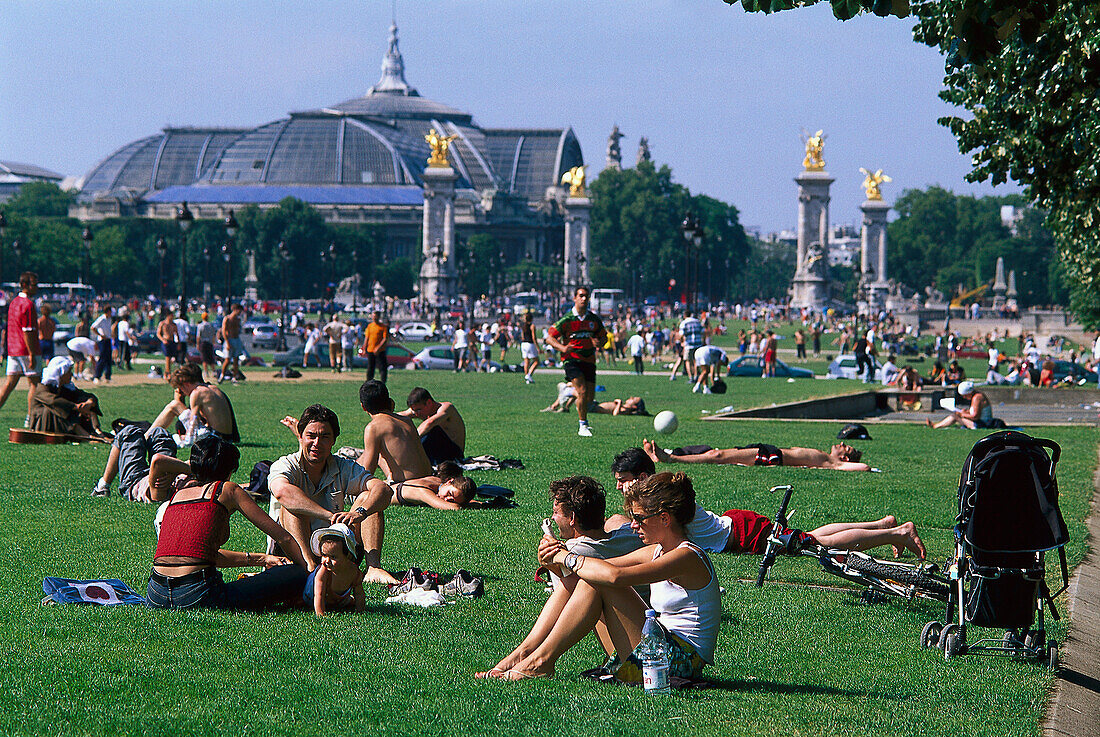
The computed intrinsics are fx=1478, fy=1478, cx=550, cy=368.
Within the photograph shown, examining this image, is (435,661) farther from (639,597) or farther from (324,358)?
→ (324,358)

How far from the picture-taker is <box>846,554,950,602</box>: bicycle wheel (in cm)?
808

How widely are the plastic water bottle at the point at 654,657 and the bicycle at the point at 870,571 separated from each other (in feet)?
7.34

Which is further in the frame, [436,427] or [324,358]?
[324,358]

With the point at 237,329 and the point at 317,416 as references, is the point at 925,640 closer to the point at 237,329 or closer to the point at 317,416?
the point at 317,416

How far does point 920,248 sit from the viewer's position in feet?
481

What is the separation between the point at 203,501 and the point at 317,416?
0.89 metres

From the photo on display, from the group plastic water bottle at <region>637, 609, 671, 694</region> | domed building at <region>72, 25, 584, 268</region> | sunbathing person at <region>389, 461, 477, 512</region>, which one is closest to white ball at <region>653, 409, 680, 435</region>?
sunbathing person at <region>389, 461, 477, 512</region>

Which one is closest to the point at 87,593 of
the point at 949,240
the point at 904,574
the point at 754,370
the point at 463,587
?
the point at 463,587

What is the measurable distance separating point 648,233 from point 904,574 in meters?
134

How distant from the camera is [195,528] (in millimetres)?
7078

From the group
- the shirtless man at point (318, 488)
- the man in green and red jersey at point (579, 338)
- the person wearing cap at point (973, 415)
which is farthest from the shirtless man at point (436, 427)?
the person wearing cap at point (973, 415)

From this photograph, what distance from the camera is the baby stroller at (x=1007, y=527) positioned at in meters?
6.52

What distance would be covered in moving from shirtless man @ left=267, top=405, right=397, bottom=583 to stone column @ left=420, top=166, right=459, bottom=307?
9073 cm

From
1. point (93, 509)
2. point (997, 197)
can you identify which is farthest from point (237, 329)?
point (997, 197)
